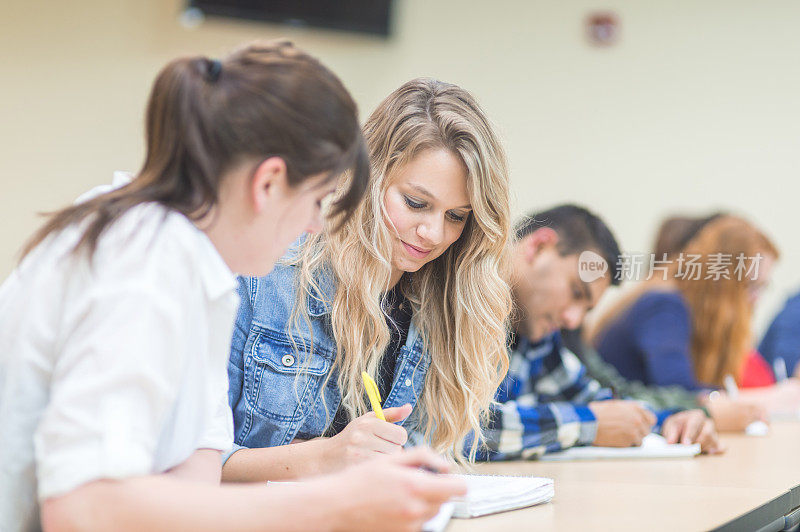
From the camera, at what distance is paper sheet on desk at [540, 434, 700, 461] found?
1.71 metres

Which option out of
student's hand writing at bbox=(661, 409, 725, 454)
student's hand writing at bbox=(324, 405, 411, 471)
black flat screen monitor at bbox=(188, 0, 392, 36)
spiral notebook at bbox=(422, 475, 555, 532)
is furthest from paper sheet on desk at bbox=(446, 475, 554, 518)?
black flat screen monitor at bbox=(188, 0, 392, 36)

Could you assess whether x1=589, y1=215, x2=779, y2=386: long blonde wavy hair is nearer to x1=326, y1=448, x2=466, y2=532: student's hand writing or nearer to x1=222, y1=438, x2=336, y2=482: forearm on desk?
x1=222, y1=438, x2=336, y2=482: forearm on desk

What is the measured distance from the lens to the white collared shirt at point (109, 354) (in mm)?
671

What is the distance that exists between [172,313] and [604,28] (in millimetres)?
3140

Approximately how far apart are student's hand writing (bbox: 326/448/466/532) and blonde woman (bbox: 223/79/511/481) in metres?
0.50

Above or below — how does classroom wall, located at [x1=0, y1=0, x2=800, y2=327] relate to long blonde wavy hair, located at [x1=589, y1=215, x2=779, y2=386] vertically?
above

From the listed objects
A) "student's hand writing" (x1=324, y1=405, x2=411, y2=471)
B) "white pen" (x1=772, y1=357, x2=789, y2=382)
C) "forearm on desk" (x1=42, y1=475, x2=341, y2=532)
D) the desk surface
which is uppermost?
"forearm on desk" (x1=42, y1=475, x2=341, y2=532)

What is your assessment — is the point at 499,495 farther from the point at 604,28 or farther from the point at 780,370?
the point at 604,28

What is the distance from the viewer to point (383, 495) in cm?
70

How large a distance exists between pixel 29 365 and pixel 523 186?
111 inches

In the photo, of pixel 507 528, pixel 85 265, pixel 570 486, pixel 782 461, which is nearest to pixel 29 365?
pixel 85 265

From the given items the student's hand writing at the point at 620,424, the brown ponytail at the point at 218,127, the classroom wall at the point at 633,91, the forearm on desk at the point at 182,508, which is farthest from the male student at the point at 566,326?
the classroom wall at the point at 633,91

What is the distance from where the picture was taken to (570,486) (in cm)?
135

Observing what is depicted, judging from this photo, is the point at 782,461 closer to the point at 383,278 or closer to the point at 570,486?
the point at 570,486
